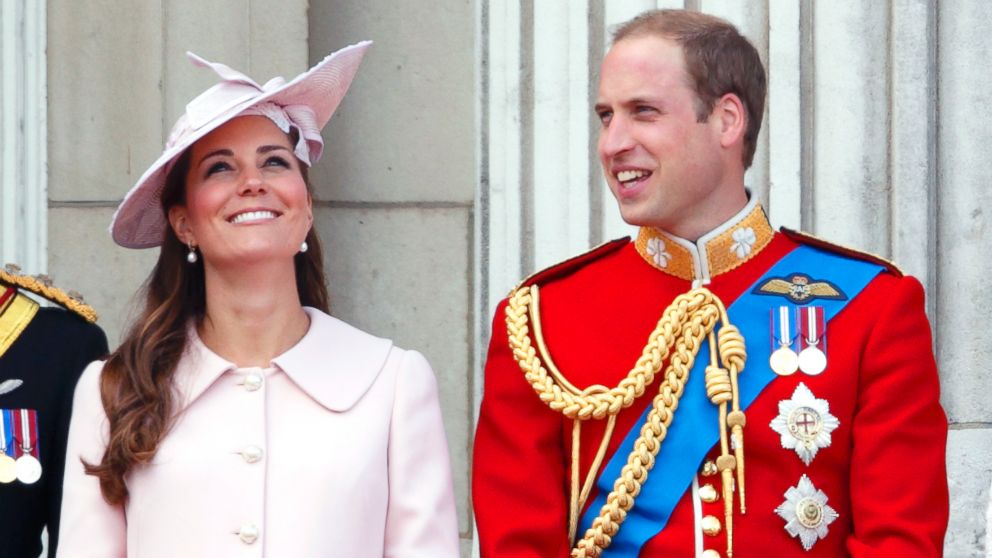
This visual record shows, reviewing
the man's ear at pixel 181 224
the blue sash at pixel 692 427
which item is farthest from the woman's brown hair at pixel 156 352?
the blue sash at pixel 692 427

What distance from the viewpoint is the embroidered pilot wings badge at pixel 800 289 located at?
388 centimetres

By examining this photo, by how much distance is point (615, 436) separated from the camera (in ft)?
12.7

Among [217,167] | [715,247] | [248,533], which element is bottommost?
[248,533]

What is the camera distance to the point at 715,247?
12.9ft

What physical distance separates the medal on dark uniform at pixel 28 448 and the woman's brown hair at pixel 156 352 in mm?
219

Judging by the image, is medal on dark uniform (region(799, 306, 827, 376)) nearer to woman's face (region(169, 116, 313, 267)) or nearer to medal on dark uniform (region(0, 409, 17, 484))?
woman's face (region(169, 116, 313, 267))

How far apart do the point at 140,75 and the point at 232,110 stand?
1.62 m

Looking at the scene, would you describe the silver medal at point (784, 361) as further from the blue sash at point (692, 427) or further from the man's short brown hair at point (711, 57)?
the man's short brown hair at point (711, 57)

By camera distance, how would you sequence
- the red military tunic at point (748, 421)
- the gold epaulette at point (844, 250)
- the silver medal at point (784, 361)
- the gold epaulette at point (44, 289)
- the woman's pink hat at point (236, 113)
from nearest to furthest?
1. the red military tunic at point (748, 421)
2. the silver medal at point (784, 361)
3. the gold epaulette at point (844, 250)
4. the woman's pink hat at point (236, 113)
5. the gold epaulette at point (44, 289)

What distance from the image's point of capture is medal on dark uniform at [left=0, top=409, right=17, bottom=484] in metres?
→ 4.09

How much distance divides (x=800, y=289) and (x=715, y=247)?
179 mm

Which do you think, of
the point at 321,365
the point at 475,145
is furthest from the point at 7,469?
the point at 475,145

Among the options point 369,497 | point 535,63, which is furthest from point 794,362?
point 535,63

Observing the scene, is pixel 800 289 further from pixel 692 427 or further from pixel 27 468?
pixel 27 468
